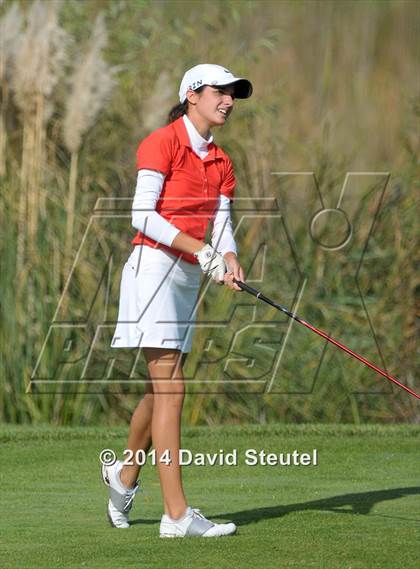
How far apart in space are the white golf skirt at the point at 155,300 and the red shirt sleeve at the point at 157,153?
0.31m

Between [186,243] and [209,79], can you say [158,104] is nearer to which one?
[209,79]

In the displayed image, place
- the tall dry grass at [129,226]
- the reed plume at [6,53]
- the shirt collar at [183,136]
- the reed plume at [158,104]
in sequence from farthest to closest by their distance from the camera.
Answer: the reed plume at [158,104], the reed plume at [6,53], the tall dry grass at [129,226], the shirt collar at [183,136]

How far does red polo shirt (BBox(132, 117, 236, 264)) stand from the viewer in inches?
194

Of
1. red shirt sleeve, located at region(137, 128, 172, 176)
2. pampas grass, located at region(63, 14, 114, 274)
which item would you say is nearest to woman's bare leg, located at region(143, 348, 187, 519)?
red shirt sleeve, located at region(137, 128, 172, 176)

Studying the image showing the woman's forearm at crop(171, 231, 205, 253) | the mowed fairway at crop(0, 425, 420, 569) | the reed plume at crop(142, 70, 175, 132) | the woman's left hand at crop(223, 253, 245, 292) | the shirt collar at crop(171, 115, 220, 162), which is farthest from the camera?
the reed plume at crop(142, 70, 175, 132)

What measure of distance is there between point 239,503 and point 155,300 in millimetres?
1365

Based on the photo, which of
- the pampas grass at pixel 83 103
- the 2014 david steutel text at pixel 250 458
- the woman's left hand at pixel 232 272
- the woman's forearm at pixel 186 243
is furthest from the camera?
the pampas grass at pixel 83 103

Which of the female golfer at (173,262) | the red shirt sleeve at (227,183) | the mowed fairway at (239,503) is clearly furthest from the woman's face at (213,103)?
the mowed fairway at (239,503)

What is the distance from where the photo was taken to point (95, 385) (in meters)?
8.80

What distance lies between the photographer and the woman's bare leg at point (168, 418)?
492 centimetres

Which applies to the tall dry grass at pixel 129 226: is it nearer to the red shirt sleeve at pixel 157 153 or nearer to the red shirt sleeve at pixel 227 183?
the red shirt sleeve at pixel 227 183

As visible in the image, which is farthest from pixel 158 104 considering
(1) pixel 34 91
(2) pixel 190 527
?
(2) pixel 190 527

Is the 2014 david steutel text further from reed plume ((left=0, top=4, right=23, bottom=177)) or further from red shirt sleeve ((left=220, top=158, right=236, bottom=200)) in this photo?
reed plume ((left=0, top=4, right=23, bottom=177))

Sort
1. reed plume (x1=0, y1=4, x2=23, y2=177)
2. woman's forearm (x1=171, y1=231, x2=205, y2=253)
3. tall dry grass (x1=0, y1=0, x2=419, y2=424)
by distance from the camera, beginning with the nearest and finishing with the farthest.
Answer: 1. woman's forearm (x1=171, y1=231, x2=205, y2=253)
2. tall dry grass (x1=0, y1=0, x2=419, y2=424)
3. reed plume (x1=0, y1=4, x2=23, y2=177)
